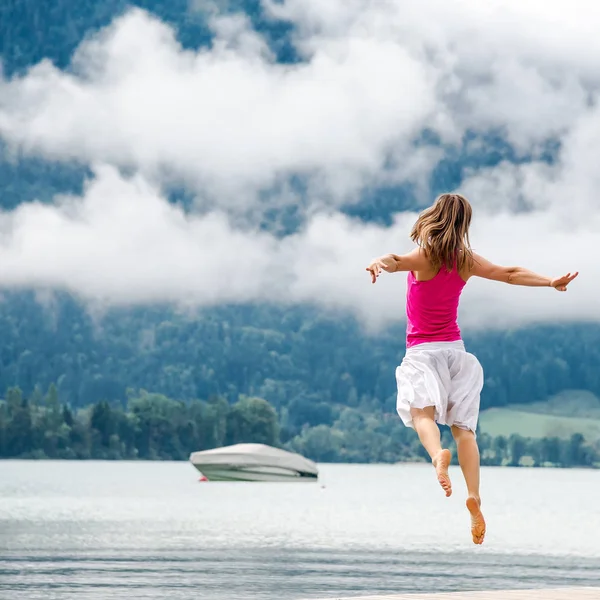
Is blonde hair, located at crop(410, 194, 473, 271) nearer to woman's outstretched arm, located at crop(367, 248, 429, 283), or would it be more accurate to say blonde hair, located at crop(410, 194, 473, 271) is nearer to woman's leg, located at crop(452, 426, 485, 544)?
woman's outstretched arm, located at crop(367, 248, 429, 283)

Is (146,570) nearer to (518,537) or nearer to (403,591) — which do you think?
(403,591)

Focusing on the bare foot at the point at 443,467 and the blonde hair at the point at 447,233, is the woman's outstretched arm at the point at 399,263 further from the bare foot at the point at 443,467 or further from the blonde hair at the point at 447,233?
the bare foot at the point at 443,467

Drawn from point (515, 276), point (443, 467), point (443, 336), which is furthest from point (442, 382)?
point (515, 276)

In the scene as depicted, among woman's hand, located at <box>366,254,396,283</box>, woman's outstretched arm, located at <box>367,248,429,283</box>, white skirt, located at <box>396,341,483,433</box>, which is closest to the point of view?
woman's hand, located at <box>366,254,396,283</box>

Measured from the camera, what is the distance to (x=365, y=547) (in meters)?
59.8

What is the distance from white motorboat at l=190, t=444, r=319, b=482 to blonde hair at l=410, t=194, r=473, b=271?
509 ft

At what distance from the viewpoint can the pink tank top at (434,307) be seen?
15.3 meters

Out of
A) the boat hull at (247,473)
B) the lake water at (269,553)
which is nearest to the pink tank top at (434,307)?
the lake water at (269,553)

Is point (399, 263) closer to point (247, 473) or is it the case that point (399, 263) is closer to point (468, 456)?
point (468, 456)

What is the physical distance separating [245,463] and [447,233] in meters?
163

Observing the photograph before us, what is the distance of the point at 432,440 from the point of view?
15.0 m

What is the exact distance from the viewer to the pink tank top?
15.3 m

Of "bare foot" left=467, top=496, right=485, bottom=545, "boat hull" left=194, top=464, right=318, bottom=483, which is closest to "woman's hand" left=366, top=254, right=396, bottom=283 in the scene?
"bare foot" left=467, top=496, right=485, bottom=545

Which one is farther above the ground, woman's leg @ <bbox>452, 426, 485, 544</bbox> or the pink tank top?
the pink tank top
